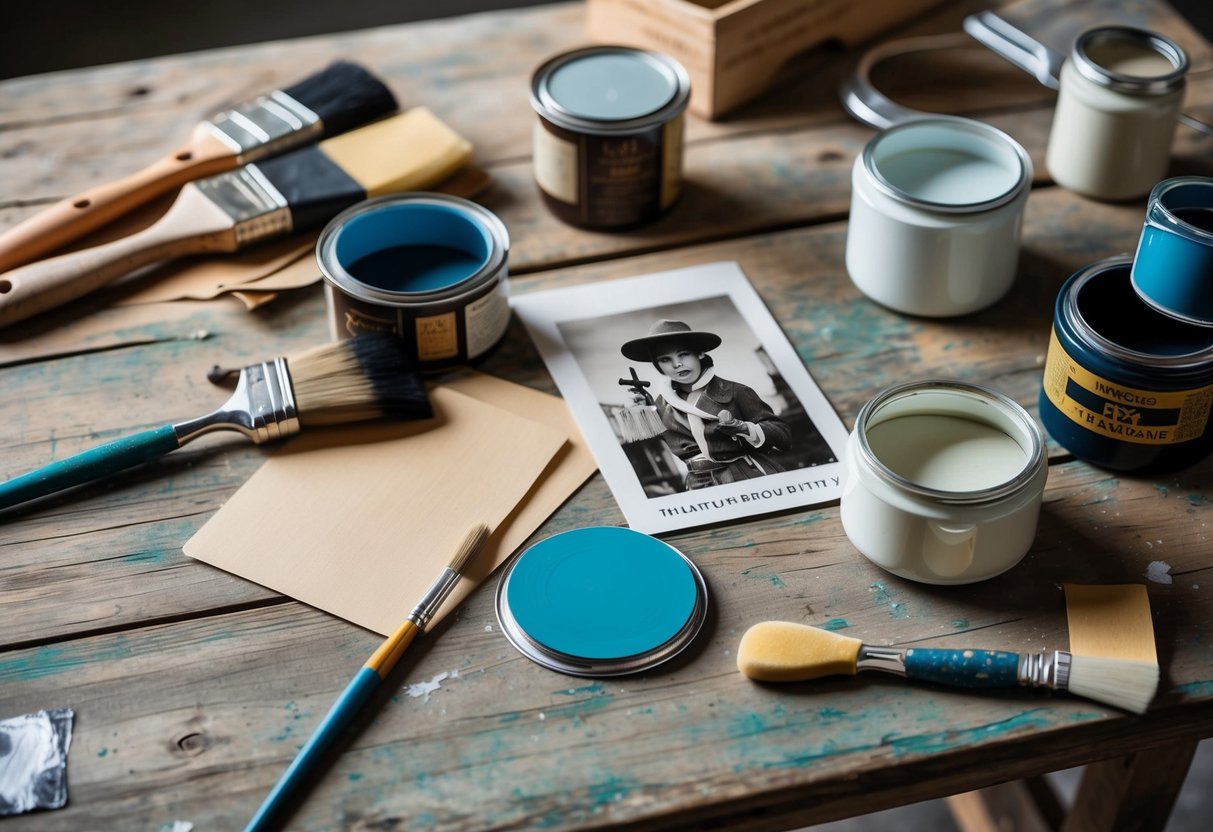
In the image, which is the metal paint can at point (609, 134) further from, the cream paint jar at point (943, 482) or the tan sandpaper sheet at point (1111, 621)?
the tan sandpaper sheet at point (1111, 621)

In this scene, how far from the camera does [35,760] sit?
0.74m

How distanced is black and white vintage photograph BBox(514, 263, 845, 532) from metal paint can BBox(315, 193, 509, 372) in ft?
0.22

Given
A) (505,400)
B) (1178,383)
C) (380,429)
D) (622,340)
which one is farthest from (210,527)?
(1178,383)

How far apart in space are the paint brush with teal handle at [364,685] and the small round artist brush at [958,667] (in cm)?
20

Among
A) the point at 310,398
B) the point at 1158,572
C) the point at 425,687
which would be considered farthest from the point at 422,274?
the point at 1158,572

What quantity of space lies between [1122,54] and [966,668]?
69 cm

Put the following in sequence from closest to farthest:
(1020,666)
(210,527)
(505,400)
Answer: (1020,666), (210,527), (505,400)

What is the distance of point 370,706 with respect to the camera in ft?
2.55

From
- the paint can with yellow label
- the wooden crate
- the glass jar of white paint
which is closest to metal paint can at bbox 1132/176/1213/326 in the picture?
the paint can with yellow label

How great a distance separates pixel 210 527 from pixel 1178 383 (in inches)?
26.9

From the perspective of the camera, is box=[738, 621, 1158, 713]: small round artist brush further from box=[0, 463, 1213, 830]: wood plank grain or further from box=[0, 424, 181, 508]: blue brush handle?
box=[0, 424, 181, 508]: blue brush handle

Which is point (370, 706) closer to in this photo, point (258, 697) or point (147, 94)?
point (258, 697)

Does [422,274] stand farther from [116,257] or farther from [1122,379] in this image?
[1122,379]

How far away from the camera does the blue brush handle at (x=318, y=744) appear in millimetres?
712
